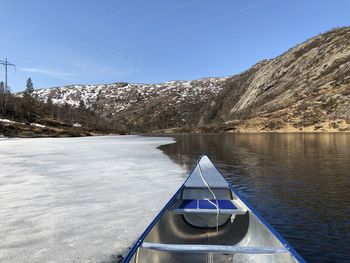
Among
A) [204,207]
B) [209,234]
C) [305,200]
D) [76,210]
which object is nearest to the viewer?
[209,234]

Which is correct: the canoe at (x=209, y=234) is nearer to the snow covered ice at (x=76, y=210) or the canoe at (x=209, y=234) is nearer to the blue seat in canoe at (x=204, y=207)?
the blue seat in canoe at (x=204, y=207)

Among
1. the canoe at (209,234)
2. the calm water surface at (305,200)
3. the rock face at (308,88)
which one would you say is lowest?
the calm water surface at (305,200)

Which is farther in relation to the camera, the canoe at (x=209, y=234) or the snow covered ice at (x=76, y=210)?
the snow covered ice at (x=76, y=210)

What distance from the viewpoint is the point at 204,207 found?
1027cm

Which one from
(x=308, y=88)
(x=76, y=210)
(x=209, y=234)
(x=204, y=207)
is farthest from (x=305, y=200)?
(x=308, y=88)

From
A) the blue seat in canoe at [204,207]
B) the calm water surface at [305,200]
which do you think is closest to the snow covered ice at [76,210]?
the blue seat in canoe at [204,207]

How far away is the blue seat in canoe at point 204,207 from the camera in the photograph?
31.2ft

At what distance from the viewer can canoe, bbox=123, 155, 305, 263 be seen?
648 cm

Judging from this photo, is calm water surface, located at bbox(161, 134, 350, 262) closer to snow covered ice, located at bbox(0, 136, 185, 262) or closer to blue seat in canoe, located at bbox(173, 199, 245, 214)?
blue seat in canoe, located at bbox(173, 199, 245, 214)

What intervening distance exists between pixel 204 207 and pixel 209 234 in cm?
105

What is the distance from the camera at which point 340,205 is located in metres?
14.1

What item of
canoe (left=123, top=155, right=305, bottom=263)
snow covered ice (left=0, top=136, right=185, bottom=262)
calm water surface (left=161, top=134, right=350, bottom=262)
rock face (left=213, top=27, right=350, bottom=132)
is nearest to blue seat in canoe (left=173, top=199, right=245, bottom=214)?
canoe (left=123, top=155, right=305, bottom=263)

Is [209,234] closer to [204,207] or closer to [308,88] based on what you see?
[204,207]

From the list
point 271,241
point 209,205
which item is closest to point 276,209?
point 209,205
